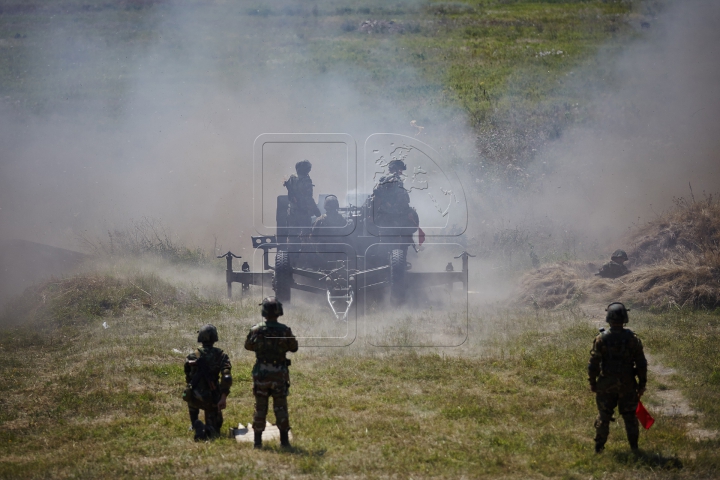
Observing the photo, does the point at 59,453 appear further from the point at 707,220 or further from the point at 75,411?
the point at 707,220

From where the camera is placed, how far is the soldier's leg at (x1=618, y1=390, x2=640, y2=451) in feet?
26.0

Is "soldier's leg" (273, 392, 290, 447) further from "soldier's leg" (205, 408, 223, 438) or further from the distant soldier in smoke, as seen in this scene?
the distant soldier in smoke

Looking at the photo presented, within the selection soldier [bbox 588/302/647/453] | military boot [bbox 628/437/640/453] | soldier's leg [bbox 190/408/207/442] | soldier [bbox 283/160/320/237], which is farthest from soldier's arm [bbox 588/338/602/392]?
soldier [bbox 283/160/320/237]

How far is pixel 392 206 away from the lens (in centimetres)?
1652

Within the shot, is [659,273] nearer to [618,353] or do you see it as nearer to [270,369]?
[618,353]

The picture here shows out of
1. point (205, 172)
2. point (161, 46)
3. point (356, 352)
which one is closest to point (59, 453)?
point (356, 352)

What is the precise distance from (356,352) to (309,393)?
2.25 m

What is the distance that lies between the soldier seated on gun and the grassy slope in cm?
272

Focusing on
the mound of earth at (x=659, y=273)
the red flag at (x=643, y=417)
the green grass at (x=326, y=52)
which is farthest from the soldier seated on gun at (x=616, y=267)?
the green grass at (x=326, y=52)

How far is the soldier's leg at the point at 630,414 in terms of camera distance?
7.93 metres

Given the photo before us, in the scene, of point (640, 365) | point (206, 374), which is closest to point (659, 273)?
point (640, 365)

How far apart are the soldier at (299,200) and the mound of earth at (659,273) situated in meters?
4.97

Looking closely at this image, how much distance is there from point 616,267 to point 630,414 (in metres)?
9.66

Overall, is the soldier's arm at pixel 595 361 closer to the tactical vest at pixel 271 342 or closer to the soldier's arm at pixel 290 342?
the soldier's arm at pixel 290 342
